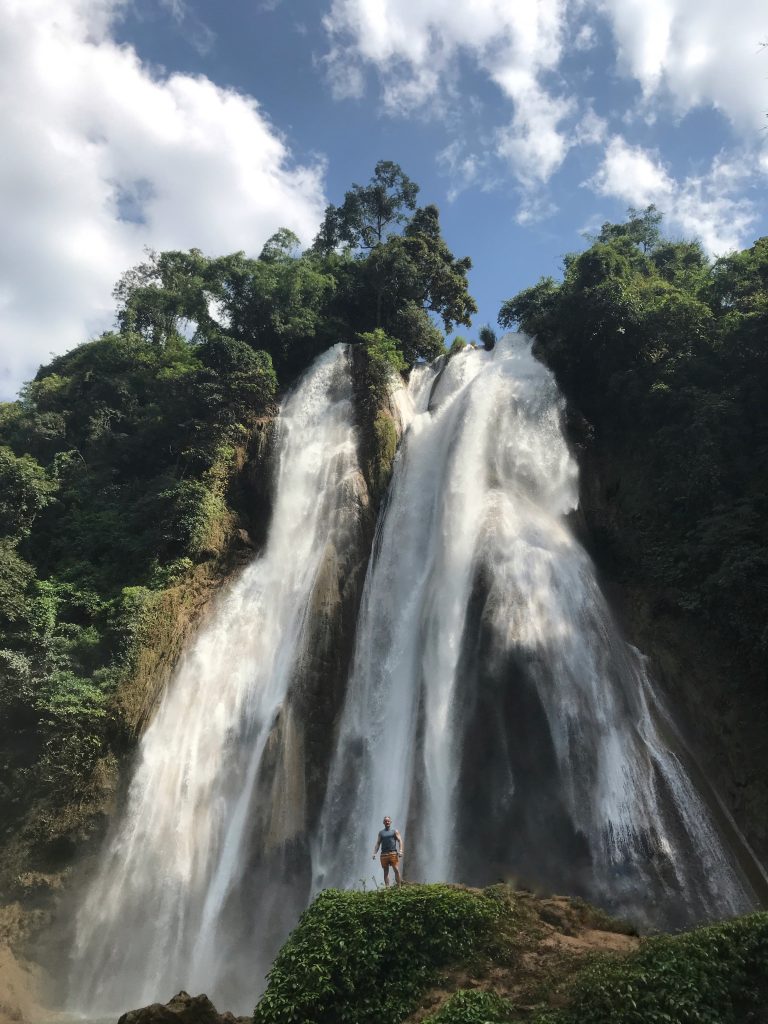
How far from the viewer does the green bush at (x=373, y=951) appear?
6.27m

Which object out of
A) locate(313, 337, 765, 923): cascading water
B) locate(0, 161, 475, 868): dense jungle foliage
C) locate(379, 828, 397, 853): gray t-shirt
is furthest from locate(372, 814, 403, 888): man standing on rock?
locate(0, 161, 475, 868): dense jungle foliage

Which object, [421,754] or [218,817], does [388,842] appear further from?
[218,817]

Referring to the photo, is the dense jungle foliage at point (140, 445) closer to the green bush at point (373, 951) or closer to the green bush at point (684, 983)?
the green bush at point (373, 951)

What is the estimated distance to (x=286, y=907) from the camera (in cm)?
1229

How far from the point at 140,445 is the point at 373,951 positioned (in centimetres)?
1999

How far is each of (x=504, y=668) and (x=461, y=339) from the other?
63.7 feet

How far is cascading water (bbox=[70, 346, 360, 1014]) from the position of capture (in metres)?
11.8

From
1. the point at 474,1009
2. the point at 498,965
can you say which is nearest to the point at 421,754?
the point at 498,965

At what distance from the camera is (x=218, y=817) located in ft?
44.7

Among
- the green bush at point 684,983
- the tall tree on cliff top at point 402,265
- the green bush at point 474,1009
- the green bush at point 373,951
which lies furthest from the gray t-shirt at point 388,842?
the tall tree on cliff top at point 402,265

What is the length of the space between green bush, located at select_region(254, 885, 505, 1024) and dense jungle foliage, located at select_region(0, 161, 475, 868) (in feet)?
28.2

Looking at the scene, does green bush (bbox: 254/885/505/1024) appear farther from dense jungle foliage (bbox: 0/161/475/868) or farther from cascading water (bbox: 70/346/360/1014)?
dense jungle foliage (bbox: 0/161/475/868)

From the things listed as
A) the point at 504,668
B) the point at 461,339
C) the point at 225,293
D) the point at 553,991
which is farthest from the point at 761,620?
the point at 225,293

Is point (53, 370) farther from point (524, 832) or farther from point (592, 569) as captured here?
point (524, 832)
